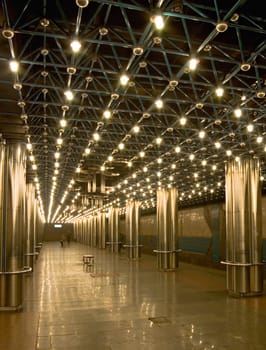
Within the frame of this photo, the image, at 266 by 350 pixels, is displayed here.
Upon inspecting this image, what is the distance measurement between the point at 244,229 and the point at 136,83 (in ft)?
24.6

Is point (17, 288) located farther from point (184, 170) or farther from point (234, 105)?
point (184, 170)

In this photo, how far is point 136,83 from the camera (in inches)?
441

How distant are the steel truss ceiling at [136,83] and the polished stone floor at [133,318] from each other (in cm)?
572

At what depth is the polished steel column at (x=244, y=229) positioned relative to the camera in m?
15.0

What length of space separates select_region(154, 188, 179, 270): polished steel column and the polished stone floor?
6.13 meters

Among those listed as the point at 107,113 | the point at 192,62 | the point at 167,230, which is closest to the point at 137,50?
the point at 192,62

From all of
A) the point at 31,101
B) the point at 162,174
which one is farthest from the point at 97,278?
the point at 31,101

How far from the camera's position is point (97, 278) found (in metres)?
20.2

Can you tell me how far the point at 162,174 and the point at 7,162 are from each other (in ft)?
38.2

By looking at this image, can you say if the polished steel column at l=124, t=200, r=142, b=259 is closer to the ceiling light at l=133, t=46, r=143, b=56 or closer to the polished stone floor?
the polished stone floor

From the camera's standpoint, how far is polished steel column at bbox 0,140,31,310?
41.2 ft

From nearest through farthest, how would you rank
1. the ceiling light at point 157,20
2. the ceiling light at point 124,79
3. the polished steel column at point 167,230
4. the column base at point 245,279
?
the ceiling light at point 157,20 → the ceiling light at point 124,79 → the column base at point 245,279 → the polished steel column at point 167,230

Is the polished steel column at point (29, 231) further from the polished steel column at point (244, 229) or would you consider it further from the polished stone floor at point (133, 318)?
the polished steel column at point (244, 229)

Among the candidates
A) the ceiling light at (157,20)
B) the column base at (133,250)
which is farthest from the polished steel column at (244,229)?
the column base at (133,250)
